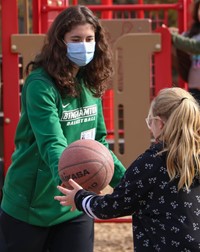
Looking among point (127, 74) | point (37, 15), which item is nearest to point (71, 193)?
point (127, 74)

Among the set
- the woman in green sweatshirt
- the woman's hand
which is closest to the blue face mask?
the woman in green sweatshirt

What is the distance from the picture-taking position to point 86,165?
3.40 meters

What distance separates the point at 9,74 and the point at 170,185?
379 cm

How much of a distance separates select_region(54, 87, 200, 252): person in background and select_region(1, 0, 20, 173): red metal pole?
3.61 meters

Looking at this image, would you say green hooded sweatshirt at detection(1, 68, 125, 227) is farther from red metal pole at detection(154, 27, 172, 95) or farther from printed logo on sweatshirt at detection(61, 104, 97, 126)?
red metal pole at detection(154, 27, 172, 95)

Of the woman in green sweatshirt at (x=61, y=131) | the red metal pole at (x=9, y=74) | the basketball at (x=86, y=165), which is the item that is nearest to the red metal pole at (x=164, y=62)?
the red metal pole at (x=9, y=74)

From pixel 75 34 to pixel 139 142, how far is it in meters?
2.91

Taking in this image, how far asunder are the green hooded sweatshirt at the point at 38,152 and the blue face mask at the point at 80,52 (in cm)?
12

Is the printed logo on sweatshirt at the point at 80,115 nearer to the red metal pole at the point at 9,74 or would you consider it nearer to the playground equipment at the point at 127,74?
the playground equipment at the point at 127,74

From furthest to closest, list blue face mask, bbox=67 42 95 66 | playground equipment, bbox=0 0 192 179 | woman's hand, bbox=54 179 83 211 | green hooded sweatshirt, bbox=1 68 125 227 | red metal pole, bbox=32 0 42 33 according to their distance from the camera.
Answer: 1. red metal pole, bbox=32 0 42 33
2. playground equipment, bbox=0 0 192 179
3. blue face mask, bbox=67 42 95 66
4. green hooded sweatshirt, bbox=1 68 125 227
5. woman's hand, bbox=54 179 83 211

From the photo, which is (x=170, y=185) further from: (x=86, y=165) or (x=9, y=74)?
(x=9, y=74)

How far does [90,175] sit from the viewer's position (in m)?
3.41

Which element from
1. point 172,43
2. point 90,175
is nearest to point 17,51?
point 172,43

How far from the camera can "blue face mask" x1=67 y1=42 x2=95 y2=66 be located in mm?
3717
